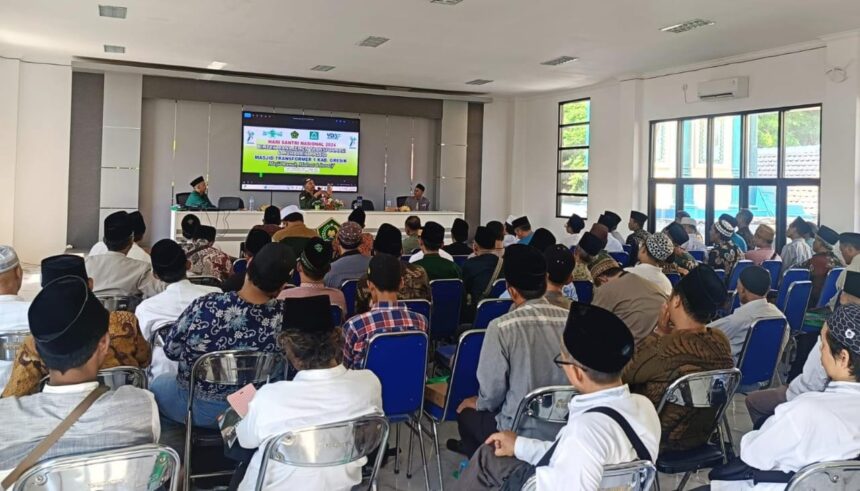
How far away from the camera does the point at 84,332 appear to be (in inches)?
73.4

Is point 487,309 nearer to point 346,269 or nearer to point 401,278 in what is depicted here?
point 401,278

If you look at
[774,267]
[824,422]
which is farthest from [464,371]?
[774,267]

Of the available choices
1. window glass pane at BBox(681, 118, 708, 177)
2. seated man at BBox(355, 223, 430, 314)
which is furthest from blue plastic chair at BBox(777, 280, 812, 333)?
window glass pane at BBox(681, 118, 708, 177)

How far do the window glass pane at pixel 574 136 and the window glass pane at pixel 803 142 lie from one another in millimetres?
4314

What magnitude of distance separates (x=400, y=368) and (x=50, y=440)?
1.60 metres

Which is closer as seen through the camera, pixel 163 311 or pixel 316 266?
pixel 163 311

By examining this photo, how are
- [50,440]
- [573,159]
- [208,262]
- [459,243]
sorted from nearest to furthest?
[50,440] → [208,262] → [459,243] → [573,159]

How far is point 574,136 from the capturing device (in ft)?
44.5

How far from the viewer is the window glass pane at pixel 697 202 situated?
10.9 meters

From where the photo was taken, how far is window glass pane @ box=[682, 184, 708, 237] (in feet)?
35.8

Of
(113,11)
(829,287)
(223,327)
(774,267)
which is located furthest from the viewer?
(113,11)

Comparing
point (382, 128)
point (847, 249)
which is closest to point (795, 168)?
point (847, 249)

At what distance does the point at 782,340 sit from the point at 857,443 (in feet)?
6.71

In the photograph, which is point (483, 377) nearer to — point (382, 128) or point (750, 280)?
point (750, 280)
